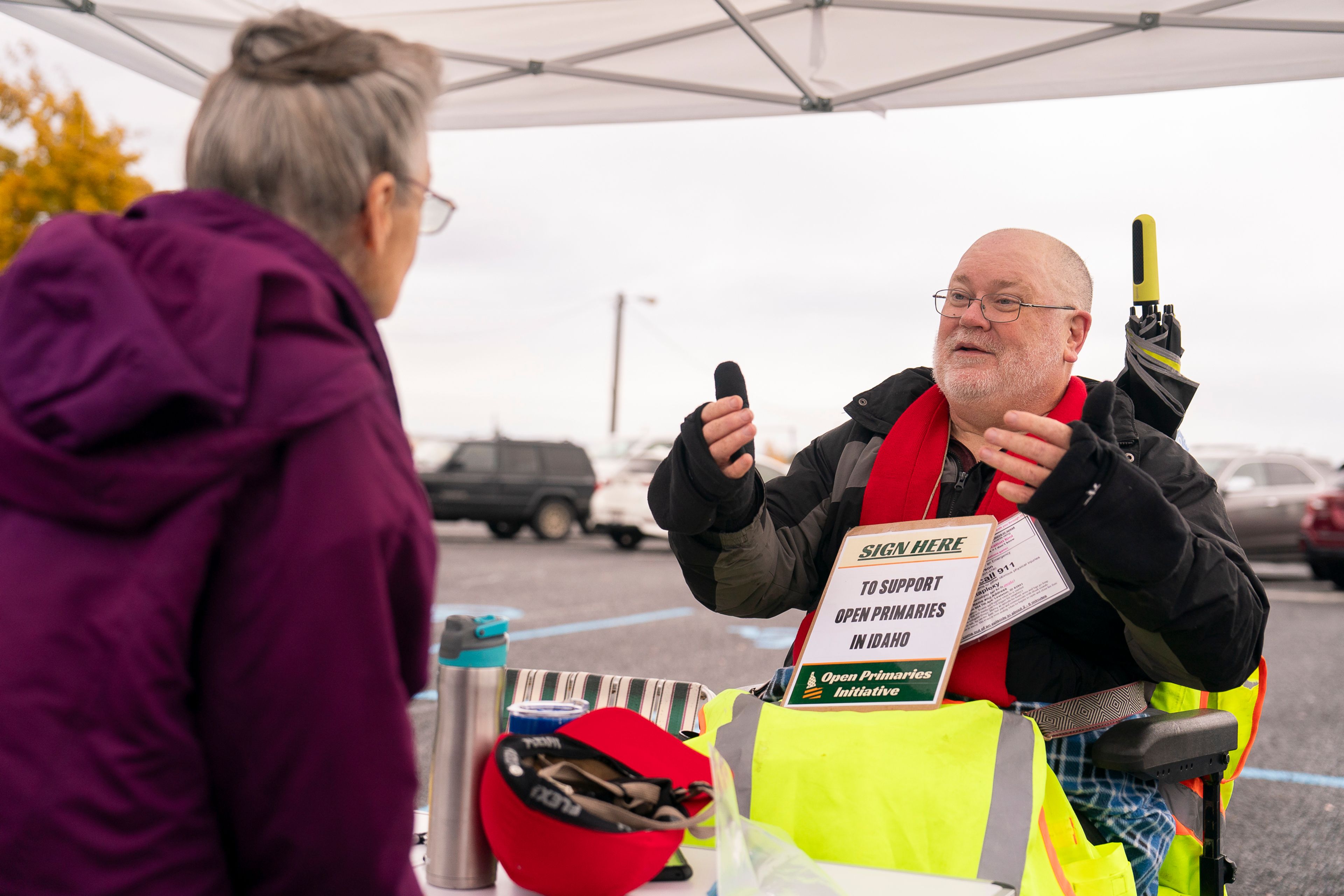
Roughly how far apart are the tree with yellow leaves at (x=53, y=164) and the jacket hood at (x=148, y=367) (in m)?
17.8

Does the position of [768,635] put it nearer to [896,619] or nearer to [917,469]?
[917,469]

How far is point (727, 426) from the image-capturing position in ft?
6.63

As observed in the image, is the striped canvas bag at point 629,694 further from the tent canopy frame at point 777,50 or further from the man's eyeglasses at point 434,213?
the tent canopy frame at point 777,50

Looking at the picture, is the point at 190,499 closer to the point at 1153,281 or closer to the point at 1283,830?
the point at 1153,281

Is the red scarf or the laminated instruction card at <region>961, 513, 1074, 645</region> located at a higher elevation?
the red scarf

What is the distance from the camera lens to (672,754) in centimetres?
153

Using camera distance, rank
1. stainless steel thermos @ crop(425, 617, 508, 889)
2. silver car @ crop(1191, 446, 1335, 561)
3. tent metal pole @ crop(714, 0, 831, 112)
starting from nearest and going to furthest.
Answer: stainless steel thermos @ crop(425, 617, 508, 889) → tent metal pole @ crop(714, 0, 831, 112) → silver car @ crop(1191, 446, 1335, 561)

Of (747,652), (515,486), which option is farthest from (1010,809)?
(515,486)

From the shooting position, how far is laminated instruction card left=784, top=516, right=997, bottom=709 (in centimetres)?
195

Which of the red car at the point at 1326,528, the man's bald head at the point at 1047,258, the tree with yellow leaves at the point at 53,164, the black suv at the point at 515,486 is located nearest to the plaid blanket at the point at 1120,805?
the man's bald head at the point at 1047,258

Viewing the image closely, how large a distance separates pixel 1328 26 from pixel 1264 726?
4316 millimetres

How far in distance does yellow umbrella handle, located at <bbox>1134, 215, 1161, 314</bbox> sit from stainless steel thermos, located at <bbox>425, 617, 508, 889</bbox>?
6.09 feet

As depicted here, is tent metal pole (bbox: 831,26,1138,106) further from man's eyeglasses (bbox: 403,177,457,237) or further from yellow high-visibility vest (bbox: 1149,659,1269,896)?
man's eyeglasses (bbox: 403,177,457,237)

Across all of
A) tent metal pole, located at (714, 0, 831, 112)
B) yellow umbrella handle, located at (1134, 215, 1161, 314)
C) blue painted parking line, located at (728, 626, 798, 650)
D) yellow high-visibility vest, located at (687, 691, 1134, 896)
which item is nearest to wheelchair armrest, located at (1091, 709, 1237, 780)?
yellow high-visibility vest, located at (687, 691, 1134, 896)
